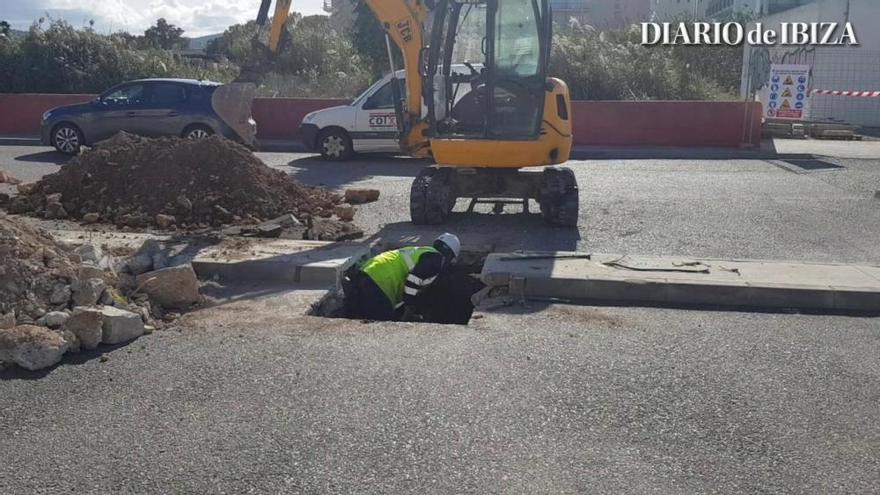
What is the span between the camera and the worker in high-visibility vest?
301 inches

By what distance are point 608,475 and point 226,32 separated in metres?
44.5

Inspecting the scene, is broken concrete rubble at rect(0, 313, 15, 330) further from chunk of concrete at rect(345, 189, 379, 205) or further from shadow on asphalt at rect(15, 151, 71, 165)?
shadow on asphalt at rect(15, 151, 71, 165)

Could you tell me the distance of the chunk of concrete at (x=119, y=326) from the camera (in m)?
6.36

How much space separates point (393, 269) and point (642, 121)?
49.2ft

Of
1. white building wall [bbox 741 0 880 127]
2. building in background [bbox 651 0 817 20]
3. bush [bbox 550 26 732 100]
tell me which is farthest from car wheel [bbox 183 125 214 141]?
building in background [bbox 651 0 817 20]

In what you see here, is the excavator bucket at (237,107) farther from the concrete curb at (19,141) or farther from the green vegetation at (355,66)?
the green vegetation at (355,66)

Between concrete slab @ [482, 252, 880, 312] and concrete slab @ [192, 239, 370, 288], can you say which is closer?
concrete slab @ [482, 252, 880, 312]

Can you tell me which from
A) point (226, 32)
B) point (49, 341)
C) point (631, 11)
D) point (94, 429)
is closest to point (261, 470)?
point (94, 429)

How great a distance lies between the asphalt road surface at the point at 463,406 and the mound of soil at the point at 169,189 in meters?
3.36

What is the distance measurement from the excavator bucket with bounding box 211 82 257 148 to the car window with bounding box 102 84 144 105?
7.43ft

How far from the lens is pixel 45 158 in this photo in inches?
719

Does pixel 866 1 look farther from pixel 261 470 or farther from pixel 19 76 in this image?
pixel 261 470

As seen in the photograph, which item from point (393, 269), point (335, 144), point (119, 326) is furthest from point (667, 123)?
point (119, 326)

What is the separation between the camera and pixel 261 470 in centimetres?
446
